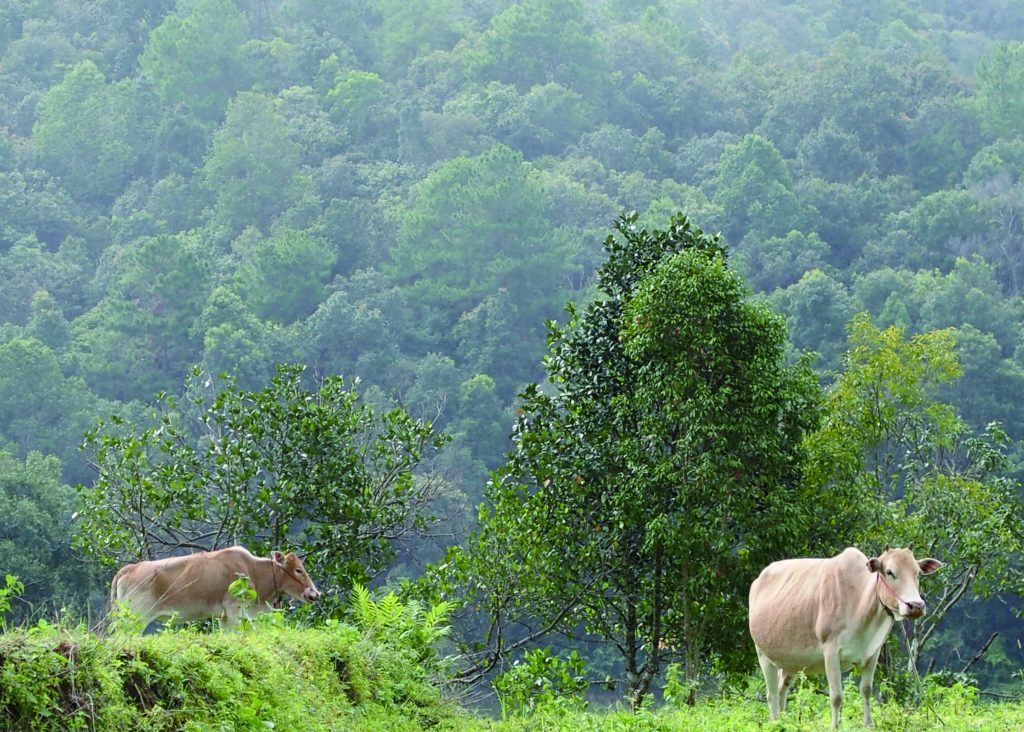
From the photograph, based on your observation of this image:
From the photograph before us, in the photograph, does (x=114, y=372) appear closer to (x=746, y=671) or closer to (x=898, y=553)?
(x=746, y=671)

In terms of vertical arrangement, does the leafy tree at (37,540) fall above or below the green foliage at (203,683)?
below

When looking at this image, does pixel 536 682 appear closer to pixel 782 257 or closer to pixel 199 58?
pixel 782 257

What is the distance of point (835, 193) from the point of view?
75.1 metres

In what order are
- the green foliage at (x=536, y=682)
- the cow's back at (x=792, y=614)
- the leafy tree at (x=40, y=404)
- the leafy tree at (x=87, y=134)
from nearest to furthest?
the cow's back at (x=792, y=614) < the green foliage at (x=536, y=682) < the leafy tree at (x=40, y=404) < the leafy tree at (x=87, y=134)

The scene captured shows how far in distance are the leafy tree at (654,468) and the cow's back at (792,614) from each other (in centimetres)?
174

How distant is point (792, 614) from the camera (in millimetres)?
10828

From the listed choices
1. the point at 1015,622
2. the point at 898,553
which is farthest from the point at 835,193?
the point at 898,553

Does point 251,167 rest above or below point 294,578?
above

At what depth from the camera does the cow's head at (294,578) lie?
A: 13.7 metres

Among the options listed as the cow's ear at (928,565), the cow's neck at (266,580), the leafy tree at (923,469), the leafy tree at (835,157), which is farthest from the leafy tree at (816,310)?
the cow's ear at (928,565)

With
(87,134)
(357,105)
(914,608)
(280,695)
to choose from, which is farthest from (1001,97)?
(280,695)

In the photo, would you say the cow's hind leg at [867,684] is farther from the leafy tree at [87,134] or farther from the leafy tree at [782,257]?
the leafy tree at [87,134]

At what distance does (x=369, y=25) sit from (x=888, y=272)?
49.2 m

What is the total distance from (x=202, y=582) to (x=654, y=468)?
172 inches
